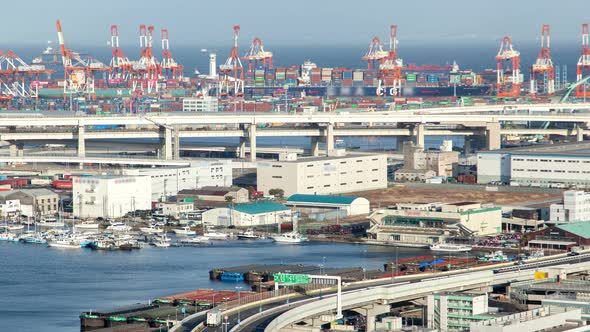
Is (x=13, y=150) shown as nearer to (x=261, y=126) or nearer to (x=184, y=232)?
(x=261, y=126)

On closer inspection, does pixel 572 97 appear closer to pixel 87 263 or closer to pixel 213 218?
pixel 213 218

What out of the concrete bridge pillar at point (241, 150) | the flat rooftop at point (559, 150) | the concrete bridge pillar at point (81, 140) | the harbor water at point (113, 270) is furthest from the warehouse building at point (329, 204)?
the concrete bridge pillar at point (241, 150)

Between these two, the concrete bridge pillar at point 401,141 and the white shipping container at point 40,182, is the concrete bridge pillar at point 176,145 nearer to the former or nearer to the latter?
the white shipping container at point 40,182

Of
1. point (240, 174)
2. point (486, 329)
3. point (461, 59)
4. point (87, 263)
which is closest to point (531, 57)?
point (461, 59)

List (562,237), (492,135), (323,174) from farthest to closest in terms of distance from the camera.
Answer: (492,135) → (323,174) → (562,237)

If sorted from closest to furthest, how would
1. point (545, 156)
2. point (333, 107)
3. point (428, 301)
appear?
1. point (428, 301)
2. point (545, 156)
3. point (333, 107)

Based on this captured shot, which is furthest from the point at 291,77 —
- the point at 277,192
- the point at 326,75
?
the point at 277,192

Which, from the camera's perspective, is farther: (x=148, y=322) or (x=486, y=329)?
(x=148, y=322)
